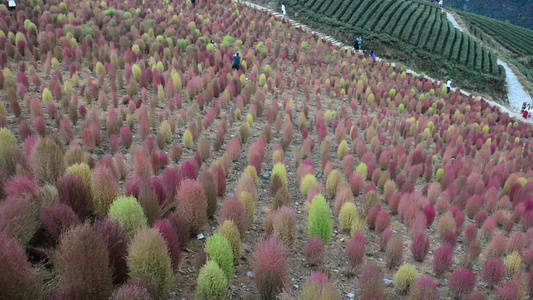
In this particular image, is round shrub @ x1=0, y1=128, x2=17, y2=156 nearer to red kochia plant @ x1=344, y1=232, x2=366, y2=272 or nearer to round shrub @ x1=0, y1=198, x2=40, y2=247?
round shrub @ x1=0, y1=198, x2=40, y2=247

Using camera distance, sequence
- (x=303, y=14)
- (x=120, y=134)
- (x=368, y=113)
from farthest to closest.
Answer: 1. (x=303, y=14)
2. (x=368, y=113)
3. (x=120, y=134)

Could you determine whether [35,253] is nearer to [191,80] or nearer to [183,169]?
[183,169]

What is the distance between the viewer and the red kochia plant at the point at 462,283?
355 cm

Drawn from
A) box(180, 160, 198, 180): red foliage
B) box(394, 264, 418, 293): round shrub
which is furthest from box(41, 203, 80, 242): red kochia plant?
box(394, 264, 418, 293): round shrub

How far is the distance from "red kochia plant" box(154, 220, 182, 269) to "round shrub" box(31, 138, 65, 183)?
1.62 m

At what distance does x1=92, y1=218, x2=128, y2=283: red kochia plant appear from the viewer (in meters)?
2.63

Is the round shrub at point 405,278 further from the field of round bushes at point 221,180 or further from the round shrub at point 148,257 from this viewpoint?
the round shrub at point 148,257

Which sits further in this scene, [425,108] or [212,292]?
[425,108]

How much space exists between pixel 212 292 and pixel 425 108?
36.5ft

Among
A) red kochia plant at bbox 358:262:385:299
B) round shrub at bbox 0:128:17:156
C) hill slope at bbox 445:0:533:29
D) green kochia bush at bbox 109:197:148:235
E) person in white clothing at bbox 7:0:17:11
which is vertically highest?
hill slope at bbox 445:0:533:29

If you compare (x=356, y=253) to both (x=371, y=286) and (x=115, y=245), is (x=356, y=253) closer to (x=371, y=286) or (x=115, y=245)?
(x=371, y=286)

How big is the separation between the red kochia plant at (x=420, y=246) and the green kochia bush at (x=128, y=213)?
3089 mm

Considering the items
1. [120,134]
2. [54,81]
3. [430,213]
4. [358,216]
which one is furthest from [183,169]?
[54,81]

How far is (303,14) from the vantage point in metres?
23.5
